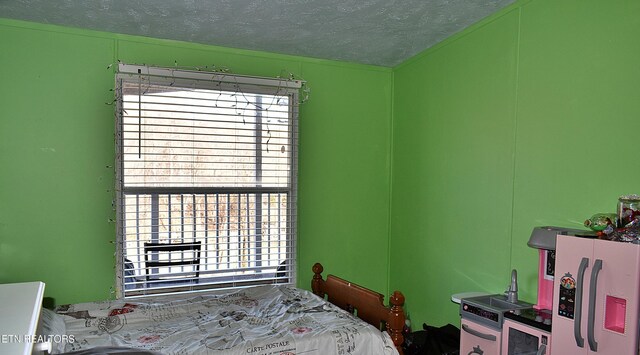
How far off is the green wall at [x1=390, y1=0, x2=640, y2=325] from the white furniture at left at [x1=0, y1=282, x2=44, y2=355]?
2.20 m

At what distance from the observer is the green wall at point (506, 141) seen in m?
1.95

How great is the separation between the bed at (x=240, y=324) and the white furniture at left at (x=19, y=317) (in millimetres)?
518

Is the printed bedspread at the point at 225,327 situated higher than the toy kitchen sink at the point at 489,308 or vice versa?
the toy kitchen sink at the point at 489,308

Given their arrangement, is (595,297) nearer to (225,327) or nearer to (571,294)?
(571,294)

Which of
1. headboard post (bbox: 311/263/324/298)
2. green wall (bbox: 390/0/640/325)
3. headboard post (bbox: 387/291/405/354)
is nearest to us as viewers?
green wall (bbox: 390/0/640/325)

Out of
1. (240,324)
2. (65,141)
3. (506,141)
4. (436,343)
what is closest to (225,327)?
(240,324)

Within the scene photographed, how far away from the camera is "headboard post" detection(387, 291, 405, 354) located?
7.60ft

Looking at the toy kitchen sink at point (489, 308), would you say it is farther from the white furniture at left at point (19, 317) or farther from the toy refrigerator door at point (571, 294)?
the white furniture at left at point (19, 317)

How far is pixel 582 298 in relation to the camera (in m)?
1.70

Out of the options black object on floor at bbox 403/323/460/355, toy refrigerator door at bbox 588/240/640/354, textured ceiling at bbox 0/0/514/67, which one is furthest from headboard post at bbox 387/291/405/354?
textured ceiling at bbox 0/0/514/67

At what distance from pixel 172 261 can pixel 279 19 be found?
5.90ft

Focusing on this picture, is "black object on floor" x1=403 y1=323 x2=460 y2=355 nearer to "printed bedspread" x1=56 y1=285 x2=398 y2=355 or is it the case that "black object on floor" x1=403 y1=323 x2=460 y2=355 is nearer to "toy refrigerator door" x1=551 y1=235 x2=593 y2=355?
"printed bedspread" x1=56 y1=285 x2=398 y2=355

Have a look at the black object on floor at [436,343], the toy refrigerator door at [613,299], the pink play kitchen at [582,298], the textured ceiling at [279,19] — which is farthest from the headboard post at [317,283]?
the toy refrigerator door at [613,299]

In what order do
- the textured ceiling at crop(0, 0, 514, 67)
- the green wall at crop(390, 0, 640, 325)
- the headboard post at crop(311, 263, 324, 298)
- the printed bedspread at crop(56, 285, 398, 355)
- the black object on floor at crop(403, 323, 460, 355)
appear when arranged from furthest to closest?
the headboard post at crop(311, 263, 324, 298)
the black object on floor at crop(403, 323, 460, 355)
the textured ceiling at crop(0, 0, 514, 67)
the printed bedspread at crop(56, 285, 398, 355)
the green wall at crop(390, 0, 640, 325)
